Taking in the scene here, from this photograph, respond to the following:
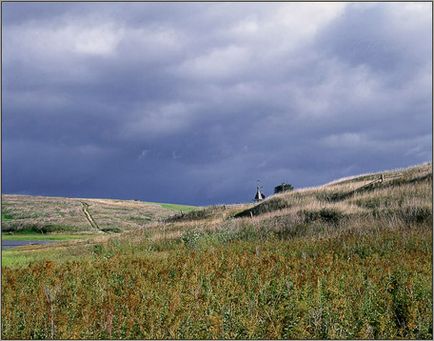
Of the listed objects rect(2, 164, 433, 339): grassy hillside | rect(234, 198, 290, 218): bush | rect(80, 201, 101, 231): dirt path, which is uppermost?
rect(80, 201, 101, 231): dirt path

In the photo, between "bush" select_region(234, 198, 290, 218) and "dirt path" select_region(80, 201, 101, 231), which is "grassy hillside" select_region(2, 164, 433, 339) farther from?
"dirt path" select_region(80, 201, 101, 231)

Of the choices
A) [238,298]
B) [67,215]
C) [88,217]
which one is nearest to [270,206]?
[238,298]

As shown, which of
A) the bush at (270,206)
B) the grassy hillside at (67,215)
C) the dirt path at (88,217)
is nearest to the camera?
the bush at (270,206)

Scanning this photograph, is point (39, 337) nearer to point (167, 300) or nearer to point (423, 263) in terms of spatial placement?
point (167, 300)

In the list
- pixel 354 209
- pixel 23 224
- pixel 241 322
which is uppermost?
pixel 23 224

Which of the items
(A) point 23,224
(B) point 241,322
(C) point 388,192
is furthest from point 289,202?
(A) point 23,224

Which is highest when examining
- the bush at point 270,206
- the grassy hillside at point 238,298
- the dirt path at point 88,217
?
the dirt path at point 88,217

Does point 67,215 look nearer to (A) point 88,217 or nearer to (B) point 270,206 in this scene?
(A) point 88,217

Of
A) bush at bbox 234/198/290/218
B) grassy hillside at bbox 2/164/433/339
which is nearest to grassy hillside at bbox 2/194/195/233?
bush at bbox 234/198/290/218

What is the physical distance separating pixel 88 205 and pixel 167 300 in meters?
115

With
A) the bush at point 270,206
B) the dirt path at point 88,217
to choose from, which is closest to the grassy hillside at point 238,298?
the bush at point 270,206

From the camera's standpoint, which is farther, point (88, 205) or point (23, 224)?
point (88, 205)

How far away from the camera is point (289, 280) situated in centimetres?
1048

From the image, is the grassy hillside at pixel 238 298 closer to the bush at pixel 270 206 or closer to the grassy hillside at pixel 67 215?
the bush at pixel 270 206
